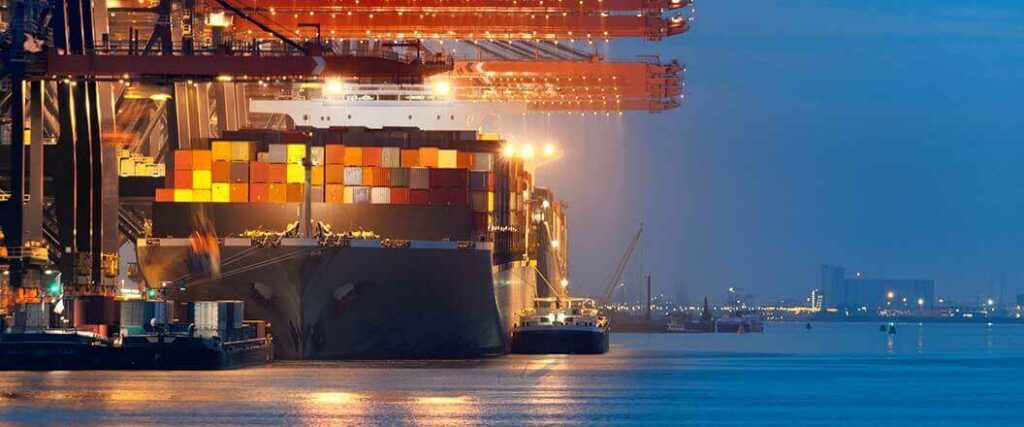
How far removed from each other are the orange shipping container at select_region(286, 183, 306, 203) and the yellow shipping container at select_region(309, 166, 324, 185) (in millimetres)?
576

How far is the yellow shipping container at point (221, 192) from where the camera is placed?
2596 inches

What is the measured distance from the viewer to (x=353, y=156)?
66875mm

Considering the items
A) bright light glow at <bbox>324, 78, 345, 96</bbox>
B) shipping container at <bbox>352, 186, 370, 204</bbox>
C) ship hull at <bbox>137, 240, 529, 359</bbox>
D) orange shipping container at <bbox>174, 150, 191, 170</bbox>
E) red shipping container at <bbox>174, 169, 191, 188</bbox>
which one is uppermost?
bright light glow at <bbox>324, 78, 345, 96</bbox>

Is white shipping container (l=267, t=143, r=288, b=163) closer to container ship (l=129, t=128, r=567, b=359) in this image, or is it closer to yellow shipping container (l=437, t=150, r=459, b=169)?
container ship (l=129, t=128, r=567, b=359)

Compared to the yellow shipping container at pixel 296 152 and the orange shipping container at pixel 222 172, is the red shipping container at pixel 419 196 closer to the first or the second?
the yellow shipping container at pixel 296 152

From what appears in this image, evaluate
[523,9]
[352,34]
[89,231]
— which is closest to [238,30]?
[352,34]

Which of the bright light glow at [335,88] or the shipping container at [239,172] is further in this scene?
the bright light glow at [335,88]

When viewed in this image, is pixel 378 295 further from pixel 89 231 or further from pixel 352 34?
pixel 352 34

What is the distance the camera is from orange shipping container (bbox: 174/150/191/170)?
6606 centimetres

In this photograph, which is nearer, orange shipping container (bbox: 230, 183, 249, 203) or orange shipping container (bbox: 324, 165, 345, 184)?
orange shipping container (bbox: 230, 183, 249, 203)

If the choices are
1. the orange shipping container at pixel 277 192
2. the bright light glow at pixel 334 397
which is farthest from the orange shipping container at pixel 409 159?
the bright light glow at pixel 334 397

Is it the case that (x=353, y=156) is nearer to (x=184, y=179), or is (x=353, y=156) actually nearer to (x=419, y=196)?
(x=419, y=196)

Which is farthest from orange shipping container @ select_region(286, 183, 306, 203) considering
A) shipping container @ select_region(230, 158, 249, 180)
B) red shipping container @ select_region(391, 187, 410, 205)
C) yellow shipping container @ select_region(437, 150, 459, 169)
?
yellow shipping container @ select_region(437, 150, 459, 169)

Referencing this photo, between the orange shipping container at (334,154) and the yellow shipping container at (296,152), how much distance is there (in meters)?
0.98
